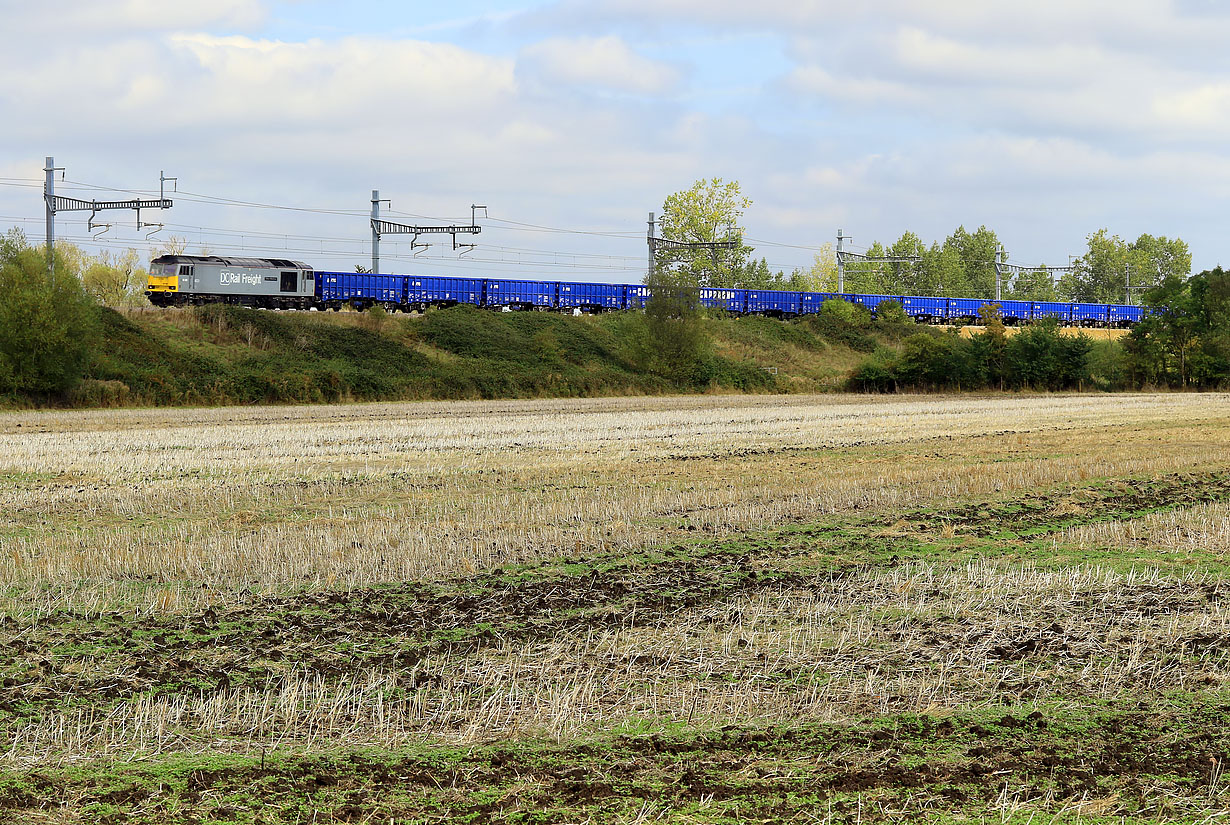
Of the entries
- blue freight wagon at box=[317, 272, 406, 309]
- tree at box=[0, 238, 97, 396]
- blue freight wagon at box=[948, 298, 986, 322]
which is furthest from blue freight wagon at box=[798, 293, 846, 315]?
tree at box=[0, 238, 97, 396]

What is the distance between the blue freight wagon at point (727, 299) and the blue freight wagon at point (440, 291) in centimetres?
1890

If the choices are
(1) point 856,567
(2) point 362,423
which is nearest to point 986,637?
(1) point 856,567

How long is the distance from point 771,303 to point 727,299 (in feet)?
16.6

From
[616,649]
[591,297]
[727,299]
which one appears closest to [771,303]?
[727,299]

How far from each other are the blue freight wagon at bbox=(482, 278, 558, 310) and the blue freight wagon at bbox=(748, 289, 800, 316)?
18.5m

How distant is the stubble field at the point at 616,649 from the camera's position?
646 cm

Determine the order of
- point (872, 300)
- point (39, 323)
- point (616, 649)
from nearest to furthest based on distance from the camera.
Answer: point (616, 649) → point (39, 323) → point (872, 300)

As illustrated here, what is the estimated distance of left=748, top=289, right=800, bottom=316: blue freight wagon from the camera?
98.8m

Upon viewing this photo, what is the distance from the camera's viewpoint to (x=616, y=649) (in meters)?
9.45

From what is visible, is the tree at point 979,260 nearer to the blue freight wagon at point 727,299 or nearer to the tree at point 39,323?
the blue freight wagon at point 727,299

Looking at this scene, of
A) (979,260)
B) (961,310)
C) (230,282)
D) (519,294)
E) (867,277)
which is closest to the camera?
(230,282)

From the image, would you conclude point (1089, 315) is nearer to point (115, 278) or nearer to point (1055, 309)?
point (1055, 309)

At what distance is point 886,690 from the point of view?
827cm

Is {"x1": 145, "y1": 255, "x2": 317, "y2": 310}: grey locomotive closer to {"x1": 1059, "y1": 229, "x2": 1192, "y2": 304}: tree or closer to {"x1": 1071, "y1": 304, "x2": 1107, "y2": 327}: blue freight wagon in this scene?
{"x1": 1071, "y1": 304, "x2": 1107, "y2": 327}: blue freight wagon
